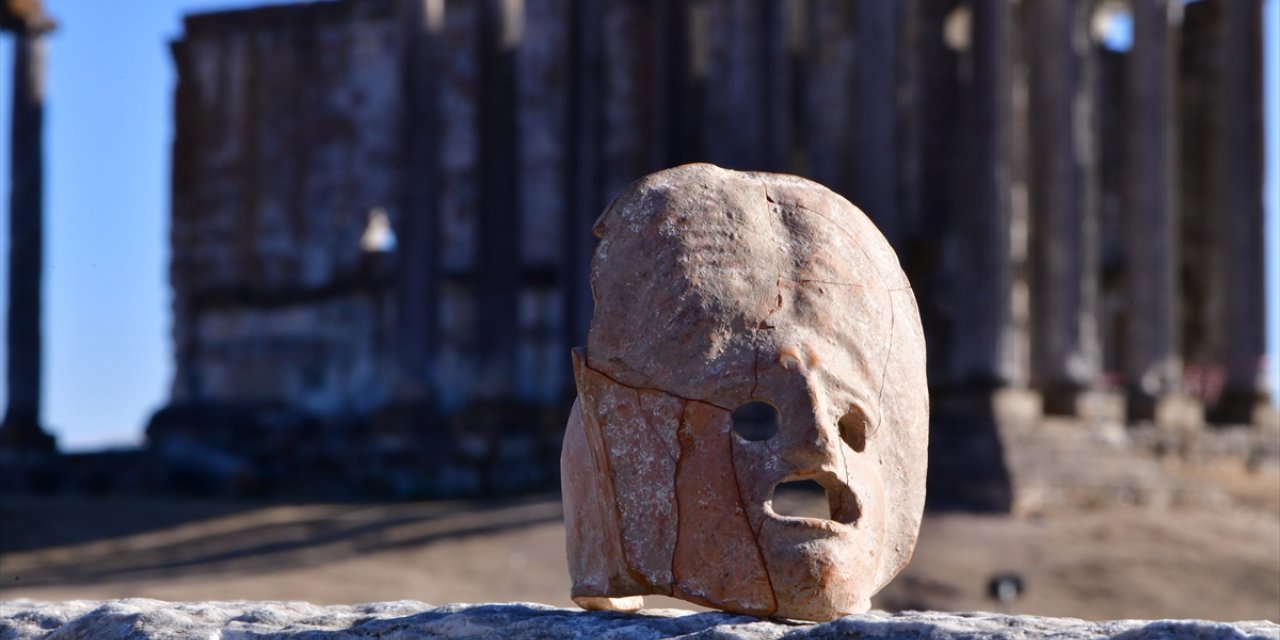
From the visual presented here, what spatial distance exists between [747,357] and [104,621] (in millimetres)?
1793

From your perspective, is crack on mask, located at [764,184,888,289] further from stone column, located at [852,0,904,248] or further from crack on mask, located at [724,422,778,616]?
stone column, located at [852,0,904,248]

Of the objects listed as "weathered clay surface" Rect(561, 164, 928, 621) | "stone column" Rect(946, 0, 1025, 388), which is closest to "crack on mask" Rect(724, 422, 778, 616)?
"weathered clay surface" Rect(561, 164, 928, 621)

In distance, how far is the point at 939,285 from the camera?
2091 cm

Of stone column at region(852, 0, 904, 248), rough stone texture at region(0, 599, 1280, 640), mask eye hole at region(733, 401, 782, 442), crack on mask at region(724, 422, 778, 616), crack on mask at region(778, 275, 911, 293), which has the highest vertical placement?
stone column at region(852, 0, 904, 248)

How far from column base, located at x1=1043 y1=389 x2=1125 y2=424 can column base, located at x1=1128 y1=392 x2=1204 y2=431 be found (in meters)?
0.68

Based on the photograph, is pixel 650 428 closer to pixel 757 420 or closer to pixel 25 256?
pixel 757 420

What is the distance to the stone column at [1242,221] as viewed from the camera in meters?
19.7

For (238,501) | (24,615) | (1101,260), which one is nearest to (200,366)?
(238,501)

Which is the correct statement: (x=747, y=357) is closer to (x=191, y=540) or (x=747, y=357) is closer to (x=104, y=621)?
(x=104, y=621)

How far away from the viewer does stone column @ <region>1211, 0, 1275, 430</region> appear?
774 inches

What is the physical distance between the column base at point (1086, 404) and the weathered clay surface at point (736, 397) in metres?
13.4

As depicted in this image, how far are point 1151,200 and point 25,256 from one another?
15.2m

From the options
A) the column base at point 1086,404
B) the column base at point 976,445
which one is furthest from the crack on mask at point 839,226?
the column base at point 1086,404

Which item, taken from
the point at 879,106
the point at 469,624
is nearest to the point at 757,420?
the point at 879,106
